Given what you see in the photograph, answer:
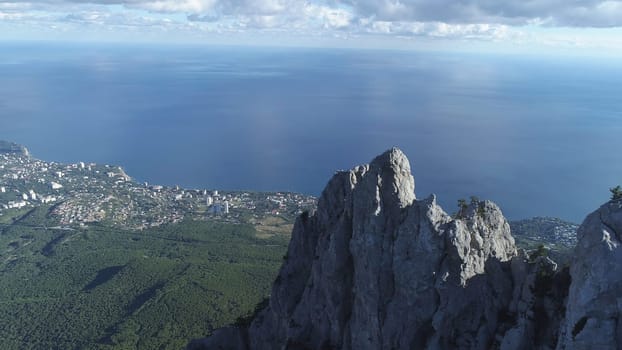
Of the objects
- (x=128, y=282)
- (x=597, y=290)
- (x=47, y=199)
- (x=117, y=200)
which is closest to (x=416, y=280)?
(x=597, y=290)

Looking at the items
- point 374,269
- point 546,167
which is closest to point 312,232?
point 374,269

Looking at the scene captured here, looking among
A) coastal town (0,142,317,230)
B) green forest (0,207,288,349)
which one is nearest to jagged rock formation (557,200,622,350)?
green forest (0,207,288,349)

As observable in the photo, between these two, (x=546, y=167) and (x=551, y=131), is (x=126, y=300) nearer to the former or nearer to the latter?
(x=546, y=167)

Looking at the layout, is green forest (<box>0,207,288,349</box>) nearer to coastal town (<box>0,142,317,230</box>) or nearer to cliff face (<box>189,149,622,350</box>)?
coastal town (<box>0,142,317,230</box>)

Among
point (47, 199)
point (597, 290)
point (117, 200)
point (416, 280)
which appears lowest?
point (47, 199)

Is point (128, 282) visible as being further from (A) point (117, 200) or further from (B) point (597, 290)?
(B) point (597, 290)

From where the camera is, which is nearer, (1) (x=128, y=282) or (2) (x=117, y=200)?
(1) (x=128, y=282)
